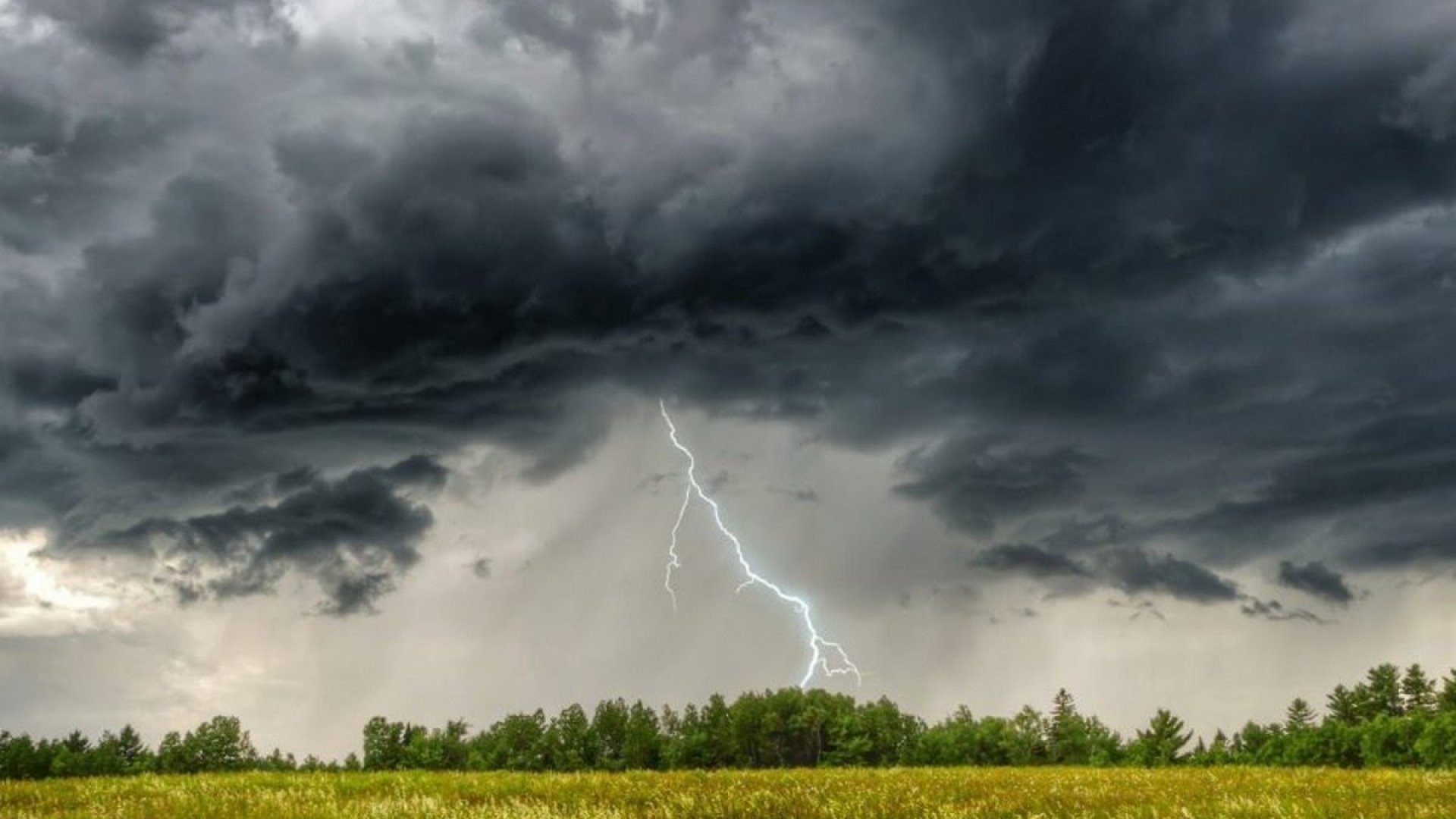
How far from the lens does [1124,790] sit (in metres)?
17.1

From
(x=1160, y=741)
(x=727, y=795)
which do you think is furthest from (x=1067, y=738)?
(x=727, y=795)

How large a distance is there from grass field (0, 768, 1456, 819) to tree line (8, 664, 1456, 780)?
8246 centimetres

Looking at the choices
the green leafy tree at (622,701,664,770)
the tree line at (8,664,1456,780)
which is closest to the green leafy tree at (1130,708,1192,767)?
the tree line at (8,664,1456,780)

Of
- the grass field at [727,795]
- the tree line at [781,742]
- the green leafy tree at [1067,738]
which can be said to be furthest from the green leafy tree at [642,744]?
the grass field at [727,795]

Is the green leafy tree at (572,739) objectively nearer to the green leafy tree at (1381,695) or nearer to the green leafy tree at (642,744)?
the green leafy tree at (642,744)

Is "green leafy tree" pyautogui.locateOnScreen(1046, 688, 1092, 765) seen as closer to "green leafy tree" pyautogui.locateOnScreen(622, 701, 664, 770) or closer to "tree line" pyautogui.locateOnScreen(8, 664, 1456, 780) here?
"tree line" pyautogui.locateOnScreen(8, 664, 1456, 780)

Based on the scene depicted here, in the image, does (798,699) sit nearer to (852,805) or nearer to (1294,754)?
(1294,754)

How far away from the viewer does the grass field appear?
40.8 feet

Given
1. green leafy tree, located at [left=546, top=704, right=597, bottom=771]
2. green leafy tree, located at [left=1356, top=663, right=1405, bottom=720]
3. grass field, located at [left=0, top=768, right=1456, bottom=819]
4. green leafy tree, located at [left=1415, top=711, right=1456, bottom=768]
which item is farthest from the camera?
green leafy tree, located at [left=546, top=704, right=597, bottom=771]

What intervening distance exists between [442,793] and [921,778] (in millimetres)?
8944

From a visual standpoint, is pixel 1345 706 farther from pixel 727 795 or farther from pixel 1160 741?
pixel 727 795

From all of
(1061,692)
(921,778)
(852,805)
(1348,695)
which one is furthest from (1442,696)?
(852,805)

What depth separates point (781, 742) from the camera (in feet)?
498

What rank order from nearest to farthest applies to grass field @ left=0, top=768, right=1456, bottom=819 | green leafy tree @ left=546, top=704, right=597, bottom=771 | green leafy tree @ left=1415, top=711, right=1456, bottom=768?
grass field @ left=0, top=768, right=1456, bottom=819, green leafy tree @ left=1415, top=711, right=1456, bottom=768, green leafy tree @ left=546, top=704, right=597, bottom=771
